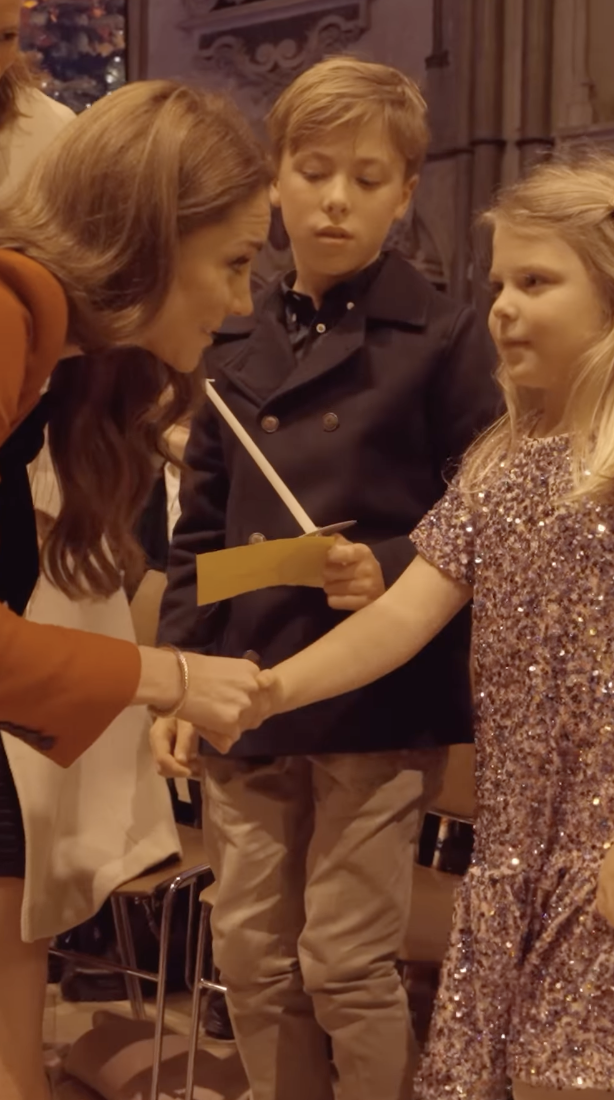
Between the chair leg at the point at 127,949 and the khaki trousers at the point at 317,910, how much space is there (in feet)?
2.42

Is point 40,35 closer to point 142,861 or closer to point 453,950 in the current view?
point 142,861

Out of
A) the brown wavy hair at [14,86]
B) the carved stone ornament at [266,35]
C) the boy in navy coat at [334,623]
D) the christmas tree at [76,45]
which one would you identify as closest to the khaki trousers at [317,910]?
the boy in navy coat at [334,623]

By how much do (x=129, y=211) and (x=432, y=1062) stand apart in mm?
913

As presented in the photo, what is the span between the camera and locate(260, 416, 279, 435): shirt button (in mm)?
1858

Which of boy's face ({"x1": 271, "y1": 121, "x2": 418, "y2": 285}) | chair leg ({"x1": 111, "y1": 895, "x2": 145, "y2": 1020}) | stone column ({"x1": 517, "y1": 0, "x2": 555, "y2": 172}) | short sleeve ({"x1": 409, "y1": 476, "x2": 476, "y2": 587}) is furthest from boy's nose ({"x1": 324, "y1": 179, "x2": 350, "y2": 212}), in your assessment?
stone column ({"x1": 517, "y1": 0, "x2": 555, "y2": 172})

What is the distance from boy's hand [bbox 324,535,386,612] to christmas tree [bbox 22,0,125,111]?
135 inches

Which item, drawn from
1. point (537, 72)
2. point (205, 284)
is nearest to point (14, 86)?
point (205, 284)

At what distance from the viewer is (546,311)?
5.15 ft

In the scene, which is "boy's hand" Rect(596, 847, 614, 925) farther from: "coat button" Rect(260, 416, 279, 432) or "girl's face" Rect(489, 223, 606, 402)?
"coat button" Rect(260, 416, 279, 432)

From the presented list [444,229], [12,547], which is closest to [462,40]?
[444,229]

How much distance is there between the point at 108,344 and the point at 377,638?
480 mm

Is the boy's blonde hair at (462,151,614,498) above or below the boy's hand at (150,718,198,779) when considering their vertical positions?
above

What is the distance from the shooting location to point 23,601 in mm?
1523

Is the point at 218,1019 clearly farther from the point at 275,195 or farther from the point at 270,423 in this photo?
the point at 275,195
